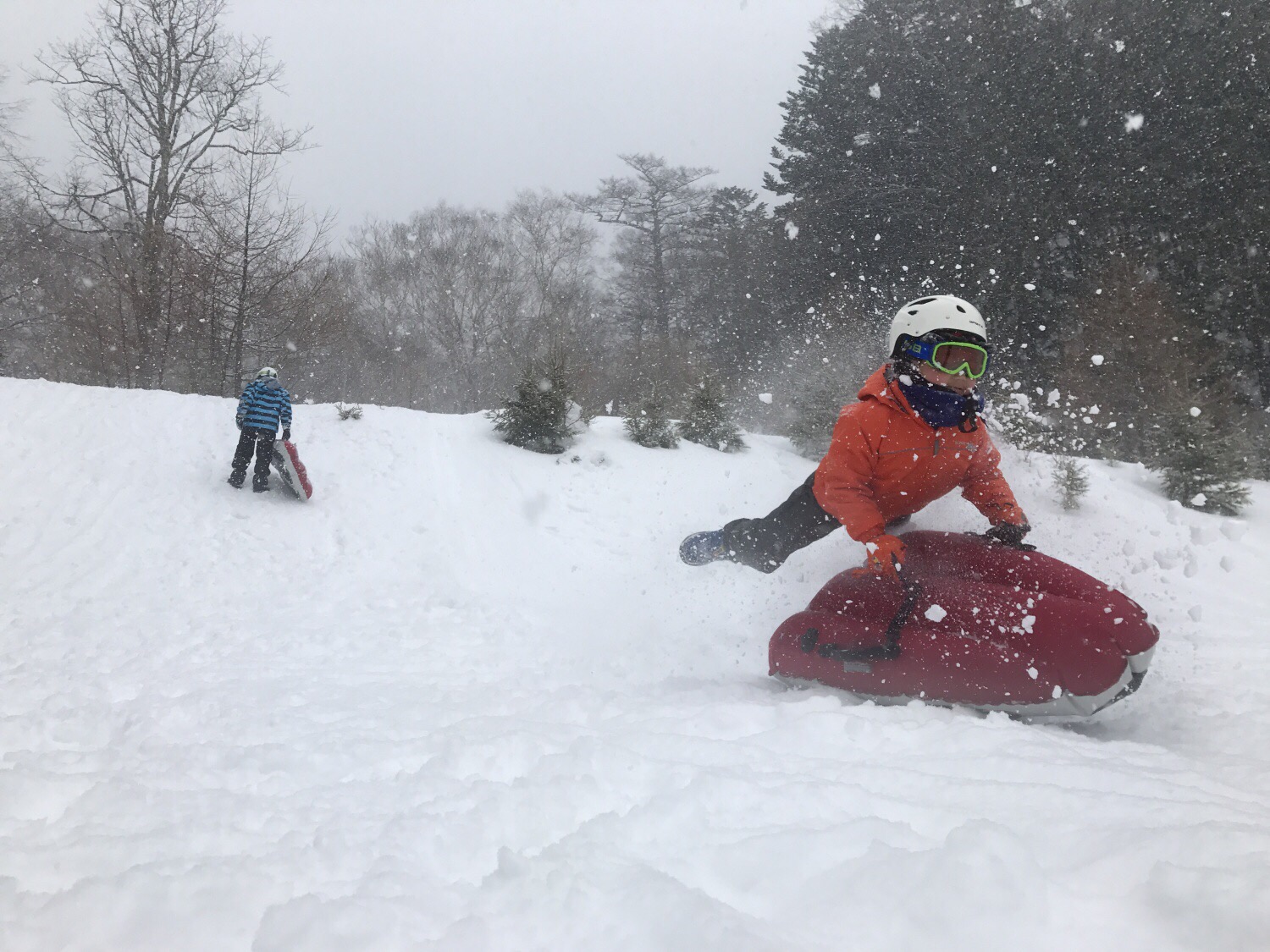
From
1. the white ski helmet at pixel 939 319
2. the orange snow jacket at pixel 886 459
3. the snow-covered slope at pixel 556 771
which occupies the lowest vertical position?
the snow-covered slope at pixel 556 771

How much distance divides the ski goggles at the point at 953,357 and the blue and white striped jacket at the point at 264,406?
21.6ft

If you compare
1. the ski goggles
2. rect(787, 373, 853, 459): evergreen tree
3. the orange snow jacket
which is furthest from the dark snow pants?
rect(787, 373, 853, 459): evergreen tree

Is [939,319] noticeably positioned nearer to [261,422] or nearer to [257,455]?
[261,422]

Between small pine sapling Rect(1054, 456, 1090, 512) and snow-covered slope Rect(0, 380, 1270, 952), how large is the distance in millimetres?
691

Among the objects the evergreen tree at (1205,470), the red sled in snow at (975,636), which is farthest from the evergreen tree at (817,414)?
the red sled in snow at (975,636)

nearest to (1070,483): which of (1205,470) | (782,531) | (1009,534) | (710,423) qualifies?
(1205,470)

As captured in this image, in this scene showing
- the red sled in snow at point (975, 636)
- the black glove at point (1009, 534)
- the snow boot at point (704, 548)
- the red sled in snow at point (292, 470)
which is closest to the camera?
the red sled in snow at point (975, 636)

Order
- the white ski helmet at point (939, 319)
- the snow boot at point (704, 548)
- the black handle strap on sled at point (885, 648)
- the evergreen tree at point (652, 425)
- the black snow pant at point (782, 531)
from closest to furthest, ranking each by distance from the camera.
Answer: the black handle strap on sled at point (885, 648), the white ski helmet at point (939, 319), the black snow pant at point (782, 531), the snow boot at point (704, 548), the evergreen tree at point (652, 425)

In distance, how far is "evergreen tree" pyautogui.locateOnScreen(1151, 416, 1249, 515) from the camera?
7359mm

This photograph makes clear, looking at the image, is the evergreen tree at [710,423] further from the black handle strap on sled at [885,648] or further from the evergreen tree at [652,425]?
the black handle strap on sled at [885,648]

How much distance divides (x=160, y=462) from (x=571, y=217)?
24.0 meters

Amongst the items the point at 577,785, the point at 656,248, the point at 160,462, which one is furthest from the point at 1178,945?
the point at 656,248

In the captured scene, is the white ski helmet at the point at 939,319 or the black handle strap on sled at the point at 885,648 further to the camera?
the white ski helmet at the point at 939,319

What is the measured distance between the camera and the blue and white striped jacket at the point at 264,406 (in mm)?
7336
